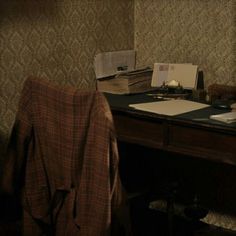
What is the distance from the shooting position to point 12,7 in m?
2.12

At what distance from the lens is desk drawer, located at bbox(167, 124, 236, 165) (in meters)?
1.75

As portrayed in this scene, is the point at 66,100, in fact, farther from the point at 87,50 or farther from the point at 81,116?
the point at 87,50

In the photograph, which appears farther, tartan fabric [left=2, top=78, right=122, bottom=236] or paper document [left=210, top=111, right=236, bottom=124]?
paper document [left=210, top=111, right=236, bottom=124]

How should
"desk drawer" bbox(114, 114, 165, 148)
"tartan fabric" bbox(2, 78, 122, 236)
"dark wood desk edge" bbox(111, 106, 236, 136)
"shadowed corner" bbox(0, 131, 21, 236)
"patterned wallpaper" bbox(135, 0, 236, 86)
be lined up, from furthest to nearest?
"patterned wallpaper" bbox(135, 0, 236, 86)
"shadowed corner" bbox(0, 131, 21, 236)
"desk drawer" bbox(114, 114, 165, 148)
"dark wood desk edge" bbox(111, 106, 236, 136)
"tartan fabric" bbox(2, 78, 122, 236)

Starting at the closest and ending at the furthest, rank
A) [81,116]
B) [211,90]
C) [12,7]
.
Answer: [81,116]
[12,7]
[211,90]

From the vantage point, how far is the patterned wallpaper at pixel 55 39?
2.15 metres

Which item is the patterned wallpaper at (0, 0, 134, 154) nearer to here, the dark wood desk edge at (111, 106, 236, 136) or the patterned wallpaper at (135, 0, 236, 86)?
the patterned wallpaper at (135, 0, 236, 86)

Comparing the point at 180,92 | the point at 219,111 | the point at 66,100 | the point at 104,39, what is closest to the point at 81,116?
the point at 66,100

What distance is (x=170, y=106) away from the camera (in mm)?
2066

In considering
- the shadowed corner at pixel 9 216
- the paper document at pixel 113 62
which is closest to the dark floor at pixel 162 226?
the shadowed corner at pixel 9 216

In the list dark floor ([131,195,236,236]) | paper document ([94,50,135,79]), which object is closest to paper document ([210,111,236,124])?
dark floor ([131,195,236,236])

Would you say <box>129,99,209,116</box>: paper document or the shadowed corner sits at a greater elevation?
<box>129,99,209,116</box>: paper document

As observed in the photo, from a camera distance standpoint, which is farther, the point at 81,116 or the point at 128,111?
the point at 128,111

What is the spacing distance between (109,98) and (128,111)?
30cm
